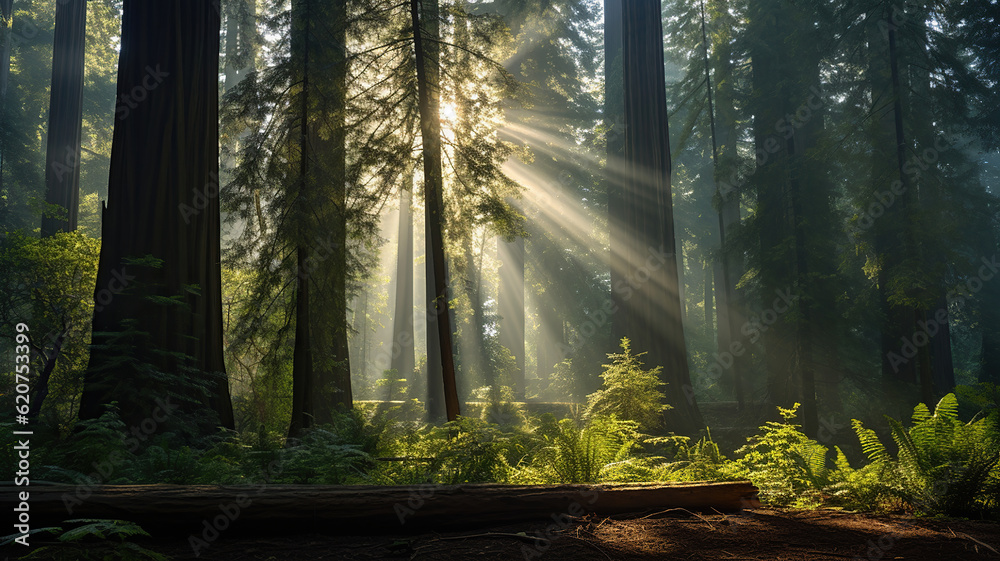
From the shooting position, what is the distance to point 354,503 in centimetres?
360

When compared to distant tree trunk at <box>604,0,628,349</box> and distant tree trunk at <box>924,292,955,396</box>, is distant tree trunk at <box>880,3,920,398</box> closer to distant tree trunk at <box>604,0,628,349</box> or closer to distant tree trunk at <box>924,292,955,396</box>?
distant tree trunk at <box>924,292,955,396</box>

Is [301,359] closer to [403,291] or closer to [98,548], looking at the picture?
[98,548]

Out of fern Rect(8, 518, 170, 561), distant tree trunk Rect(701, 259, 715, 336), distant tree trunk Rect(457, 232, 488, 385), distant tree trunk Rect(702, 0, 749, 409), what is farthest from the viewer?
distant tree trunk Rect(701, 259, 715, 336)

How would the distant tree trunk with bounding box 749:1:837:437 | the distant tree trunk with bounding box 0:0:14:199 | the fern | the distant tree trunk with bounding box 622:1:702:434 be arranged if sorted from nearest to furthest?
the fern
the distant tree trunk with bounding box 622:1:702:434
the distant tree trunk with bounding box 749:1:837:437
the distant tree trunk with bounding box 0:0:14:199

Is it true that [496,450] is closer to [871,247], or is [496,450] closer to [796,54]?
[871,247]

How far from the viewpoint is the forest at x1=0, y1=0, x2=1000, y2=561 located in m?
3.59

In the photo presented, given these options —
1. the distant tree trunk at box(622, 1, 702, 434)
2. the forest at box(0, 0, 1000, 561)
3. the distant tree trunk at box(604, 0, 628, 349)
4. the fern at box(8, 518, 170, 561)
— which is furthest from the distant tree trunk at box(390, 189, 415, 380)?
the fern at box(8, 518, 170, 561)

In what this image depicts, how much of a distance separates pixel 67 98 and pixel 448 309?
1391cm

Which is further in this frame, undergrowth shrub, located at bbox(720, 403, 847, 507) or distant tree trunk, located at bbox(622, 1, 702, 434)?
distant tree trunk, located at bbox(622, 1, 702, 434)

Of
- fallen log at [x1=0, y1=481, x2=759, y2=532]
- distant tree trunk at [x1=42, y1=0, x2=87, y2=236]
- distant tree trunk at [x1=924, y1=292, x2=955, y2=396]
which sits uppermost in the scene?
distant tree trunk at [x1=42, y1=0, x2=87, y2=236]

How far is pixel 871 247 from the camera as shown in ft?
44.8

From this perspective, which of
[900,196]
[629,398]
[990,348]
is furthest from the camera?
[990,348]

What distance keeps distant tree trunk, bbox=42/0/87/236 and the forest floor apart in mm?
15664

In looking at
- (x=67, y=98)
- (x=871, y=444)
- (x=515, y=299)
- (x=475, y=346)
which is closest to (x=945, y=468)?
(x=871, y=444)
